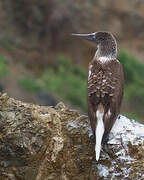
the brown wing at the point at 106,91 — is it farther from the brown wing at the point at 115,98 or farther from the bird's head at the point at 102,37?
the bird's head at the point at 102,37

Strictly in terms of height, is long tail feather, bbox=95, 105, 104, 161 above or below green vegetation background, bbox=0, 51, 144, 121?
below

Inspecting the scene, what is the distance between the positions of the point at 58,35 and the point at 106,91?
1859 cm

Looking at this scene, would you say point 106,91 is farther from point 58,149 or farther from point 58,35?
point 58,35

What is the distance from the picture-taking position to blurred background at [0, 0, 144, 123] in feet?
71.7

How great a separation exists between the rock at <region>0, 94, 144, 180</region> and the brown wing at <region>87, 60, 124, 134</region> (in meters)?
0.17

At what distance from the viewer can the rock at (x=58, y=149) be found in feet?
19.6

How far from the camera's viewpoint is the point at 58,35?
25.0 meters

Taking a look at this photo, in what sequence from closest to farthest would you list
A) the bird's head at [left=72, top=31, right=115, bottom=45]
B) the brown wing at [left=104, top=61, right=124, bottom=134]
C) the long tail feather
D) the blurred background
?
1. the long tail feather
2. the brown wing at [left=104, top=61, right=124, bottom=134]
3. the bird's head at [left=72, top=31, right=115, bottom=45]
4. the blurred background

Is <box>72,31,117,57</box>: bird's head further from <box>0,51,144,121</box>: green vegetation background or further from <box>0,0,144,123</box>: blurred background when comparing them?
<box>0,0,144,123</box>: blurred background

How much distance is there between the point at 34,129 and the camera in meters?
6.20

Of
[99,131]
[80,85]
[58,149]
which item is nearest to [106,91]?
[99,131]

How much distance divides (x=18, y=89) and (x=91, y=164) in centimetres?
1355

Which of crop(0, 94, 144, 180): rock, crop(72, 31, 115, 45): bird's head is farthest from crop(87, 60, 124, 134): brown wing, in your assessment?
crop(72, 31, 115, 45): bird's head

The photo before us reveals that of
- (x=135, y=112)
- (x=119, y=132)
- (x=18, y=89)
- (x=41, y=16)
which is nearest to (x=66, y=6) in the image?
(x=41, y=16)
